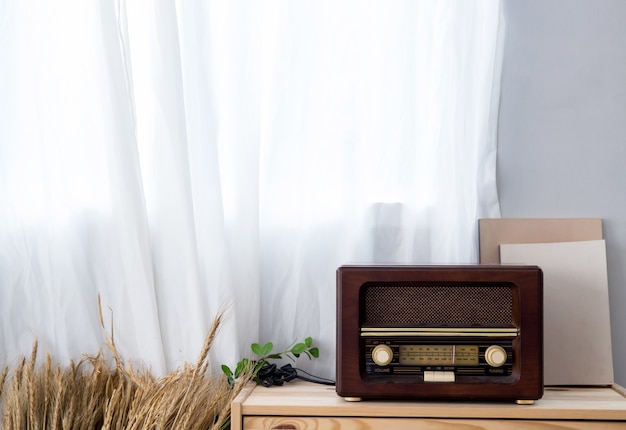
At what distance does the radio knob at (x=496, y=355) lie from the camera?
39.1 inches

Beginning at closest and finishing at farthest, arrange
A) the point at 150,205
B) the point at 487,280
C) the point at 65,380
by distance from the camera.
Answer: the point at 487,280
the point at 65,380
the point at 150,205

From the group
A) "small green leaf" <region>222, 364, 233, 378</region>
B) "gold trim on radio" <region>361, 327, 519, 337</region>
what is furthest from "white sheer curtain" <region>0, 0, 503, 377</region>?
"gold trim on radio" <region>361, 327, 519, 337</region>

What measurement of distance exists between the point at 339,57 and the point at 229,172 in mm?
341

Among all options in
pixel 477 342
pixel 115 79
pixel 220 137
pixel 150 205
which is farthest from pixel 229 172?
pixel 477 342

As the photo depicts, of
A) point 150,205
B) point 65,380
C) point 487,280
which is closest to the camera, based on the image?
point 487,280

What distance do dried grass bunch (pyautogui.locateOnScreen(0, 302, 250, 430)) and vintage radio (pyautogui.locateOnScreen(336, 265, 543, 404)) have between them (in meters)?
→ 0.24

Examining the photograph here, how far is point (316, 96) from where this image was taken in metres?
1.25

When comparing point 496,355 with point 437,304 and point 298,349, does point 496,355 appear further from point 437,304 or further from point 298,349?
point 298,349

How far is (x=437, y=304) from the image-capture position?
1.01 m

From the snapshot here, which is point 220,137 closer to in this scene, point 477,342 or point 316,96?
point 316,96

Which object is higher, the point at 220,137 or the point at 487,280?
the point at 220,137

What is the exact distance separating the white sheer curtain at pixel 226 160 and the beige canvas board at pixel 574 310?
0.16 m

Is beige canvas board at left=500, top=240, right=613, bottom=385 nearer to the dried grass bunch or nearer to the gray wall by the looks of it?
the gray wall

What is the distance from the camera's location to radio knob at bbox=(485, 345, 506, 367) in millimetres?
993
